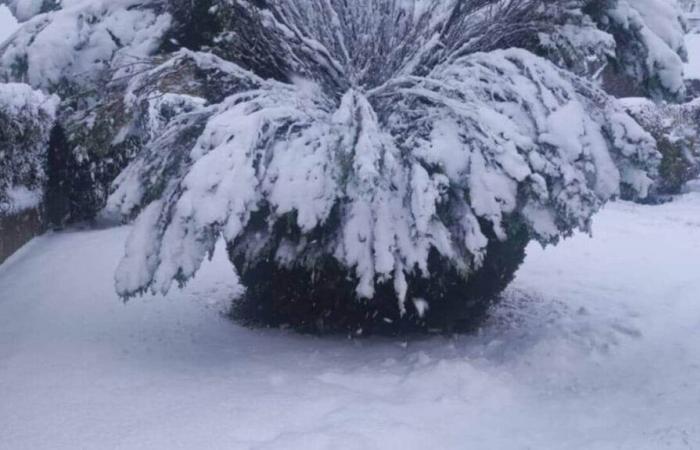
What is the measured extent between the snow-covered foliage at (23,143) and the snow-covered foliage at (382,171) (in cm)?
248

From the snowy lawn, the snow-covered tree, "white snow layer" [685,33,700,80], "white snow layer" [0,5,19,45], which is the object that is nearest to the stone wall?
the snowy lawn

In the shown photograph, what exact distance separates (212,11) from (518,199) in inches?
85.5

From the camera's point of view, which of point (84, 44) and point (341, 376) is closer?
point (341, 376)

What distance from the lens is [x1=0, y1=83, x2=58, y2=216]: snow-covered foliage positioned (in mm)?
6145

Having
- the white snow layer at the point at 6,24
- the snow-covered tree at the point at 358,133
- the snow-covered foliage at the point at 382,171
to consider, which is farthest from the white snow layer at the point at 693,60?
the snow-covered foliage at the point at 382,171

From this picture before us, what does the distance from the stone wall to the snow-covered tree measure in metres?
1.86

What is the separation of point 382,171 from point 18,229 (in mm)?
4426

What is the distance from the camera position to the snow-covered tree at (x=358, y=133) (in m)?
3.64

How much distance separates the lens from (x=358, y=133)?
379 centimetres

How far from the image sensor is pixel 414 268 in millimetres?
3957

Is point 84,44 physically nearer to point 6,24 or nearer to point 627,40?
point 627,40

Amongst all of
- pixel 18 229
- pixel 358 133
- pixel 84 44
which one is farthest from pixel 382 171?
pixel 18 229

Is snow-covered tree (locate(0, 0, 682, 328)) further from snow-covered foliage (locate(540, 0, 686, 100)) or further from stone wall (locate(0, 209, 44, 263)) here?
stone wall (locate(0, 209, 44, 263))

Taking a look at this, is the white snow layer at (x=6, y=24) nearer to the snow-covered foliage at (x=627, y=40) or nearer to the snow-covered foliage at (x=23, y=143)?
the snow-covered foliage at (x=23, y=143)
